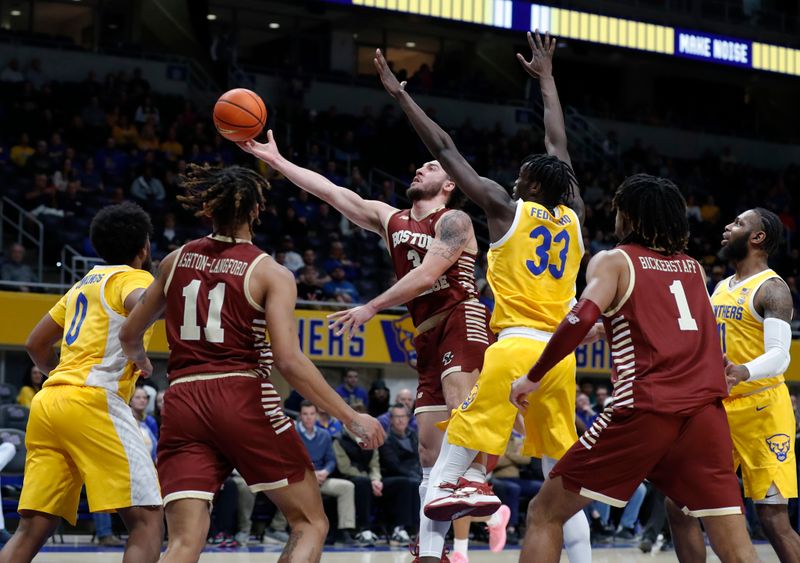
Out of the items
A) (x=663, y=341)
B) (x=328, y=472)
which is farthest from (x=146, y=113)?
(x=663, y=341)

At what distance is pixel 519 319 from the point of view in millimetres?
6023

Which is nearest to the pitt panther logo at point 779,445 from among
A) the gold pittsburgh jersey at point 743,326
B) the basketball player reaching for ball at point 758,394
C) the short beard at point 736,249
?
the basketball player reaching for ball at point 758,394

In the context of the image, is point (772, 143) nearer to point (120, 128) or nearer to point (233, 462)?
point (120, 128)

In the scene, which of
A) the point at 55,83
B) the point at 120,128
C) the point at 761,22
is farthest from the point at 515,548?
the point at 761,22

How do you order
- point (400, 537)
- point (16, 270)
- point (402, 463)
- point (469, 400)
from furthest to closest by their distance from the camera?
point (16, 270), point (402, 463), point (400, 537), point (469, 400)

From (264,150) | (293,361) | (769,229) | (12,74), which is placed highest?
(12,74)

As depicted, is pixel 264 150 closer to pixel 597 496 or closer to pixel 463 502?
pixel 463 502

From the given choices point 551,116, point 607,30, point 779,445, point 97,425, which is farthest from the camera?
point 607,30

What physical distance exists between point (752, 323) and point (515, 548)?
18.6 ft

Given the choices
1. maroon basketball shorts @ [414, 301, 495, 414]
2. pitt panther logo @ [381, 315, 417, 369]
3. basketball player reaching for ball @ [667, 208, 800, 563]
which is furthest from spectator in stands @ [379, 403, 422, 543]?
basketball player reaching for ball @ [667, 208, 800, 563]

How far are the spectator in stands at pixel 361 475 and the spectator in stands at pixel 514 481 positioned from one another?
4.50 ft

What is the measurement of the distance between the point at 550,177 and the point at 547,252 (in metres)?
0.41

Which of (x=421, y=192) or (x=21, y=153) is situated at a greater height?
(x=21, y=153)

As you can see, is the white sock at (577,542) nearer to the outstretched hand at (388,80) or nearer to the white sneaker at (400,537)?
the outstretched hand at (388,80)
